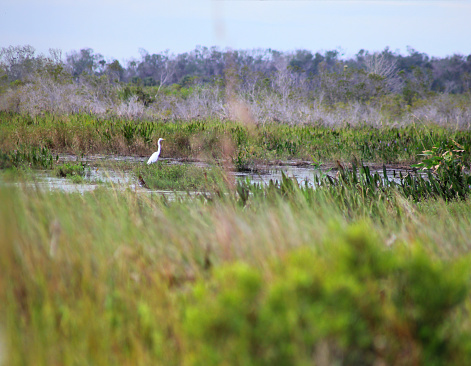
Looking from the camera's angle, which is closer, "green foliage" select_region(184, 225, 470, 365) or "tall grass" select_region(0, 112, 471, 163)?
"green foliage" select_region(184, 225, 470, 365)

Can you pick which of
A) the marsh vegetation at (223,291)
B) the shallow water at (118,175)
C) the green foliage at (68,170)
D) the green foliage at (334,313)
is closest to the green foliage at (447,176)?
the shallow water at (118,175)

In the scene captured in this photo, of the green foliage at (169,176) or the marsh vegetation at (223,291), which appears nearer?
the marsh vegetation at (223,291)

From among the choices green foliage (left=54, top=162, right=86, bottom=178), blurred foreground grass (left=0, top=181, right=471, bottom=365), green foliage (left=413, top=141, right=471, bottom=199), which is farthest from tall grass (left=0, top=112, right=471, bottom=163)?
blurred foreground grass (left=0, top=181, right=471, bottom=365)

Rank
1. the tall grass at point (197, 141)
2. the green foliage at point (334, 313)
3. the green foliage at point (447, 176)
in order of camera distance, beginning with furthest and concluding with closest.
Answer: the tall grass at point (197, 141) → the green foliage at point (447, 176) → the green foliage at point (334, 313)

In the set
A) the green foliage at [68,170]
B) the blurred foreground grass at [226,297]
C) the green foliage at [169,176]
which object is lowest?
the green foliage at [169,176]

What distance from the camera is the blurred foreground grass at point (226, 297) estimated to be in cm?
151

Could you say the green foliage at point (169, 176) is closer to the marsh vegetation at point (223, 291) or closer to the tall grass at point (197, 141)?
the tall grass at point (197, 141)

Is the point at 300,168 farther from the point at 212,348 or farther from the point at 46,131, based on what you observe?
the point at 212,348

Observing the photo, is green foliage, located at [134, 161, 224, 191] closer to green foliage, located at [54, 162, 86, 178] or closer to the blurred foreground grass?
green foliage, located at [54, 162, 86, 178]

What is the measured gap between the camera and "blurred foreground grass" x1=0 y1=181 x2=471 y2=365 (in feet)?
4.96

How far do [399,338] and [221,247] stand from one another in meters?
0.85

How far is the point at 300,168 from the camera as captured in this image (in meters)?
13.4

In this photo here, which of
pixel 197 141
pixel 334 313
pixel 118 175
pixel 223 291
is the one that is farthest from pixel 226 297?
pixel 197 141

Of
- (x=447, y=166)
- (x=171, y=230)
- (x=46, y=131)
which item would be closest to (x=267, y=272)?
(x=171, y=230)
